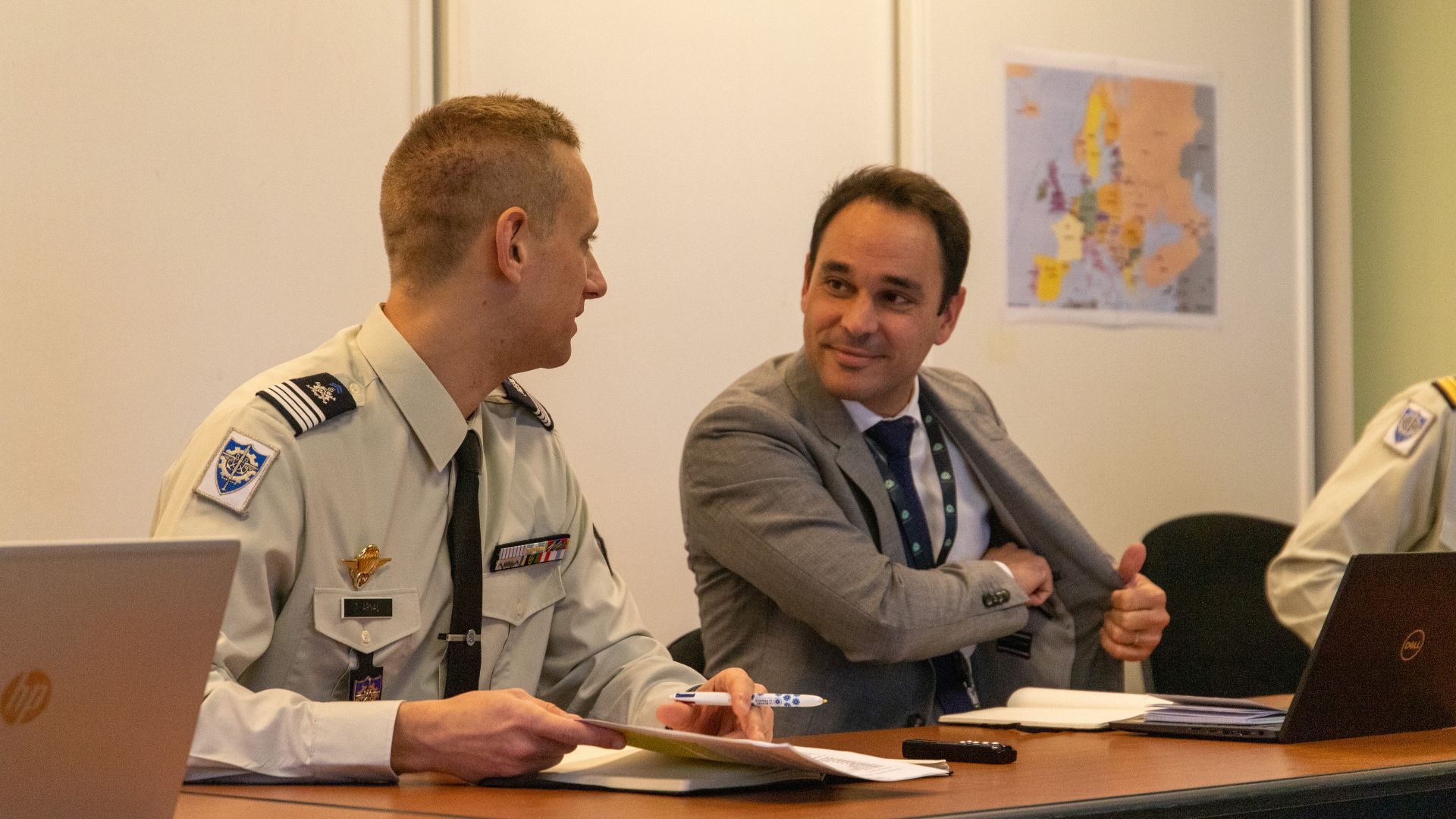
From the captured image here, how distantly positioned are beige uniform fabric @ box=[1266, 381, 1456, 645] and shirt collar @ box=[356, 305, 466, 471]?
74.6 inches

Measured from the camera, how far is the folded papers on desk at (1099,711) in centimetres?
194

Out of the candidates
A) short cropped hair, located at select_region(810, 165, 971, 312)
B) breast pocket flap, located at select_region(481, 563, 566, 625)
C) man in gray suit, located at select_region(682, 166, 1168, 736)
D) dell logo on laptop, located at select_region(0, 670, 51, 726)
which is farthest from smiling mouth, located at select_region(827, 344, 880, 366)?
dell logo on laptop, located at select_region(0, 670, 51, 726)

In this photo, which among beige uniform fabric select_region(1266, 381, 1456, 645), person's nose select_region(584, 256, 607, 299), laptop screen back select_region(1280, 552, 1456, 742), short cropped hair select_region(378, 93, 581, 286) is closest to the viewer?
laptop screen back select_region(1280, 552, 1456, 742)

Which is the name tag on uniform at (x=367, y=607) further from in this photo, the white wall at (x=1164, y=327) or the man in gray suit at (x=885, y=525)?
the white wall at (x=1164, y=327)

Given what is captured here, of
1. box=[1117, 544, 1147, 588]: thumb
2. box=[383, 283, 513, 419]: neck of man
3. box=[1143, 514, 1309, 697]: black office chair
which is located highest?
box=[383, 283, 513, 419]: neck of man

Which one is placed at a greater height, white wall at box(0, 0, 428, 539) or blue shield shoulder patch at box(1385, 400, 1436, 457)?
white wall at box(0, 0, 428, 539)

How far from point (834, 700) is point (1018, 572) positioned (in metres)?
0.37

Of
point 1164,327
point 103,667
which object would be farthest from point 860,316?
point 103,667

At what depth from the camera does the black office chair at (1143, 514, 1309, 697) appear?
334 cm

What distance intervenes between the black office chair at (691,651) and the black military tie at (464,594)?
661 mm

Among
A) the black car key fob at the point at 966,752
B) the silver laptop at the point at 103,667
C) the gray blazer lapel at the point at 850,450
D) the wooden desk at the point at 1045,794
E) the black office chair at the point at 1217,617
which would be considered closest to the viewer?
the silver laptop at the point at 103,667

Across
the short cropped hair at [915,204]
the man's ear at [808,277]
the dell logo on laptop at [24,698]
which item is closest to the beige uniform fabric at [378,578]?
the dell logo on laptop at [24,698]

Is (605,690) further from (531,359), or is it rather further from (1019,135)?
(1019,135)

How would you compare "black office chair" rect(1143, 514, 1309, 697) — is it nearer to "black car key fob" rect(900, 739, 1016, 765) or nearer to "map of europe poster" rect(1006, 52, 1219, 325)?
"map of europe poster" rect(1006, 52, 1219, 325)
